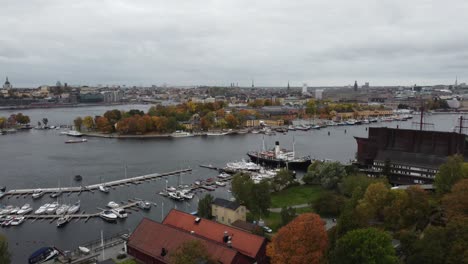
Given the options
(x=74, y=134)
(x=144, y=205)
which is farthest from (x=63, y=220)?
(x=74, y=134)

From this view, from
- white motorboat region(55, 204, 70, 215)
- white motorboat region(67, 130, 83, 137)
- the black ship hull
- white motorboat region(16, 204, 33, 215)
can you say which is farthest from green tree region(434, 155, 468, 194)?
white motorboat region(67, 130, 83, 137)

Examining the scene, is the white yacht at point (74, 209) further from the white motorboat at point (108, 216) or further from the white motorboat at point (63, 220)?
the white motorboat at point (108, 216)

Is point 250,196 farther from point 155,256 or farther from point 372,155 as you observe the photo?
point 372,155

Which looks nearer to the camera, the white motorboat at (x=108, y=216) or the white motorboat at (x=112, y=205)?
the white motorboat at (x=108, y=216)

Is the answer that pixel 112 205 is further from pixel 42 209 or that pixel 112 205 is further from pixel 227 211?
pixel 227 211

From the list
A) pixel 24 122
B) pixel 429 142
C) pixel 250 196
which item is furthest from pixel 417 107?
pixel 250 196

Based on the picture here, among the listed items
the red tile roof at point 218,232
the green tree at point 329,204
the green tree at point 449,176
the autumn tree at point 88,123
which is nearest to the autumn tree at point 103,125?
the autumn tree at point 88,123
